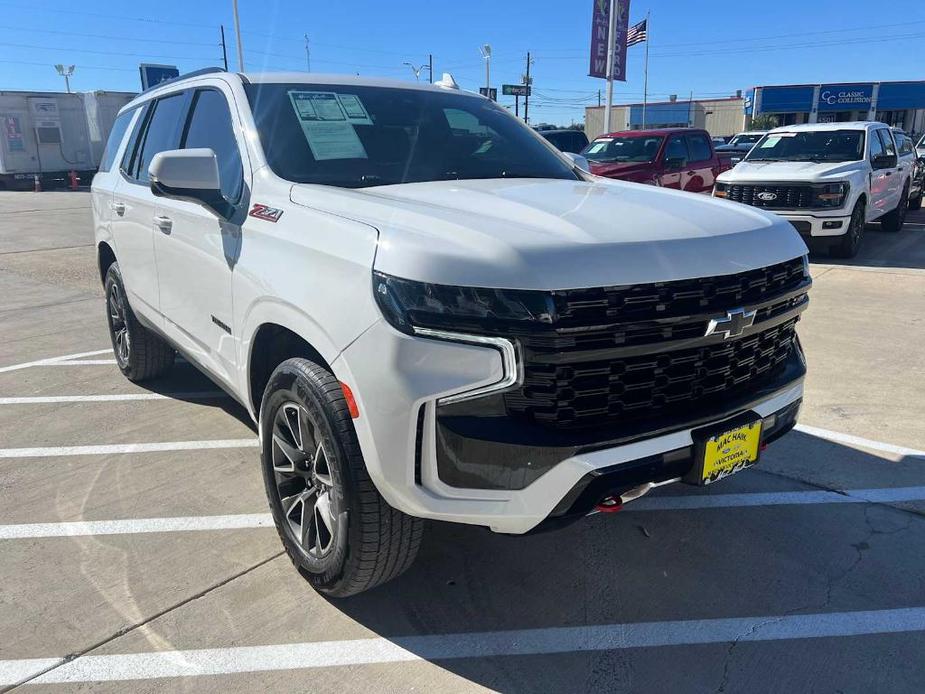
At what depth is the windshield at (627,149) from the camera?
42.4 ft

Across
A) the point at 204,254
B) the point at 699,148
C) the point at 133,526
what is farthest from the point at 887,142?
the point at 133,526

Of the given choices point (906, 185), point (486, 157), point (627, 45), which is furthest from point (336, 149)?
point (627, 45)

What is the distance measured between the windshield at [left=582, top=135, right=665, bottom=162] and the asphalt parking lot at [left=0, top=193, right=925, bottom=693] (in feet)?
29.9

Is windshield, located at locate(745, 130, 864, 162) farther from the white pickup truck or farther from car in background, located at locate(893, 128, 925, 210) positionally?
car in background, located at locate(893, 128, 925, 210)

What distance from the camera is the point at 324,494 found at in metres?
2.64

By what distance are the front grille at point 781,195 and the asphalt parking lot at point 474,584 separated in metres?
6.24

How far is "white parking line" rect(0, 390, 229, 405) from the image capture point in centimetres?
Answer: 503

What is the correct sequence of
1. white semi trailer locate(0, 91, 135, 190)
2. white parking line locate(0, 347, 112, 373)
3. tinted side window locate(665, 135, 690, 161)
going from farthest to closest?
white semi trailer locate(0, 91, 135, 190) → tinted side window locate(665, 135, 690, 161) → white parking line locate(0, 347, 112, 373)

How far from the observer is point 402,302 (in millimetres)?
2125

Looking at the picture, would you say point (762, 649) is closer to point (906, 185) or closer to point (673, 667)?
point (673, 667)

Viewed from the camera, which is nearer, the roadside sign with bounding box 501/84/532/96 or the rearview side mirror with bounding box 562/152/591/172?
the rearview side mirror with bounding box 562/152/591/172

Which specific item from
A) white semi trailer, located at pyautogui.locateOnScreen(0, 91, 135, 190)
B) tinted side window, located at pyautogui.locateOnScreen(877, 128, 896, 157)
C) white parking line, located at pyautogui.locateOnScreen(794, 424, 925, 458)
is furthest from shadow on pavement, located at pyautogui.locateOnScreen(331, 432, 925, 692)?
white semi trailer, located at pyautogui.locateOnScreen(0, 91, 135, 190)

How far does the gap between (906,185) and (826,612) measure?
43.9ft

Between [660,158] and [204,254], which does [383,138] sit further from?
[660,158]
